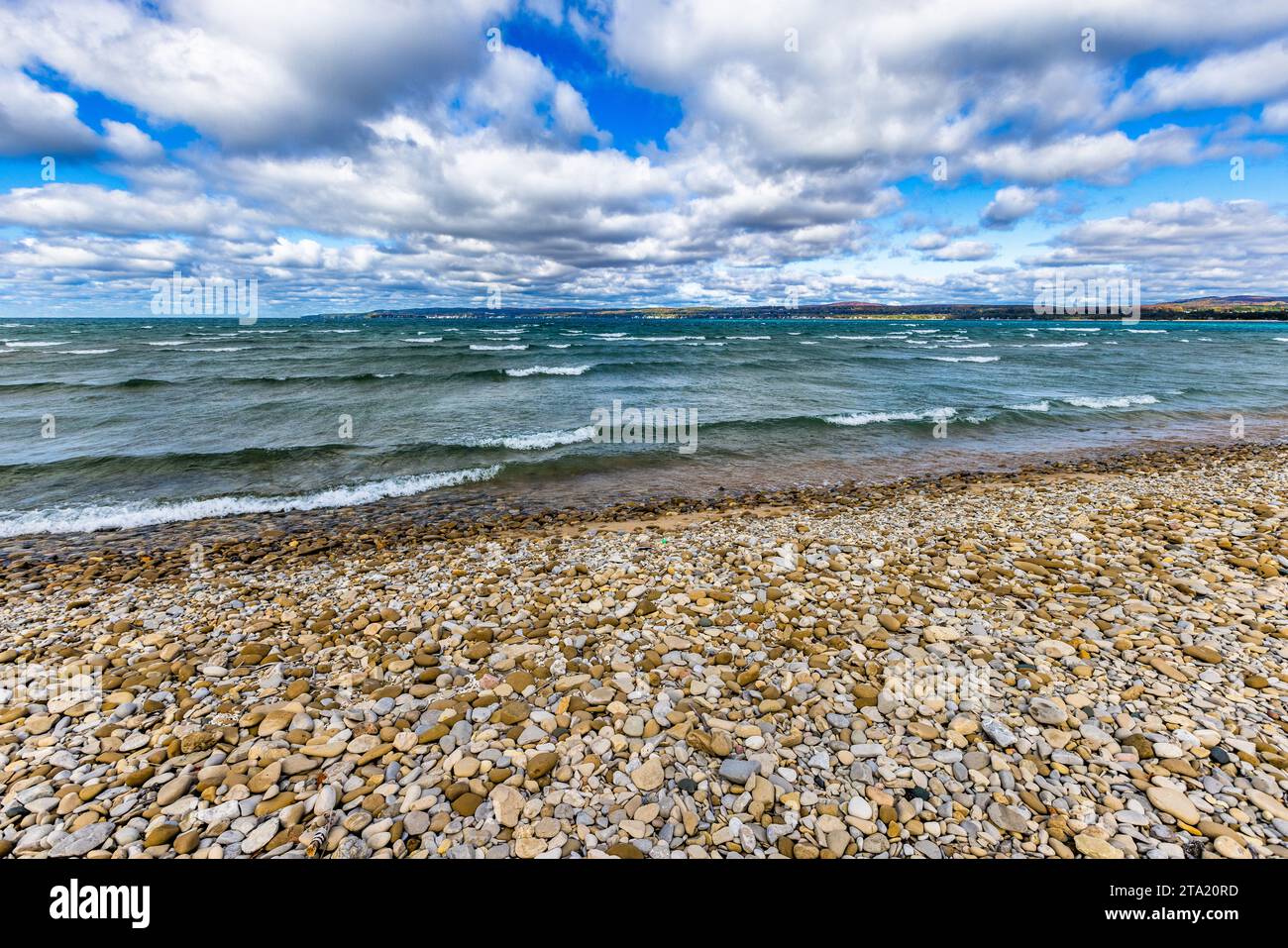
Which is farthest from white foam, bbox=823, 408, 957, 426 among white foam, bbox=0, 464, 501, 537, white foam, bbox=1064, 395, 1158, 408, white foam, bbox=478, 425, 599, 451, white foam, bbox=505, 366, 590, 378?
white foam, bbox=505, 366, 590, 378

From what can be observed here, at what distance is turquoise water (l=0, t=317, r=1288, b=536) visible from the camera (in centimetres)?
1369

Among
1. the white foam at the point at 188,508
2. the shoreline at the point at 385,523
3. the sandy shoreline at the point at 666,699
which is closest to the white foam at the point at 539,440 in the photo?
the white foam at the point at 188,508

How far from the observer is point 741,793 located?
12.9 feet

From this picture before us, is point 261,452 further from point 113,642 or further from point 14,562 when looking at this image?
point 113,642

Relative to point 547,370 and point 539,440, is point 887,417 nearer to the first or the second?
point 539,440

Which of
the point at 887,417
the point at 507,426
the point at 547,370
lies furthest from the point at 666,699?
the point at 547,370

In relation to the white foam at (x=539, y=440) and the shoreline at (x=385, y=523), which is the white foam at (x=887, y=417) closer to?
the shoreline at (x=385, y=523)

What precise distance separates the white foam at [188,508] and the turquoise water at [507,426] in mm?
62

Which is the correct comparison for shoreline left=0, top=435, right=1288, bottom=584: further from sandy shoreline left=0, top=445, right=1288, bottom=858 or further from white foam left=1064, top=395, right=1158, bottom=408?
white foam left=1064, top=395, right=1158, bottom=408

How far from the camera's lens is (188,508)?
11.9 m

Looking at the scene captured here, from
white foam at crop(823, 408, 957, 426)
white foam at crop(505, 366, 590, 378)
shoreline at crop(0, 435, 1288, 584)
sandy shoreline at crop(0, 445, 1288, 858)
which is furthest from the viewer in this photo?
white foam at crop(505, 366, 590, 378)

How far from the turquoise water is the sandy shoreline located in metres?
4.96
